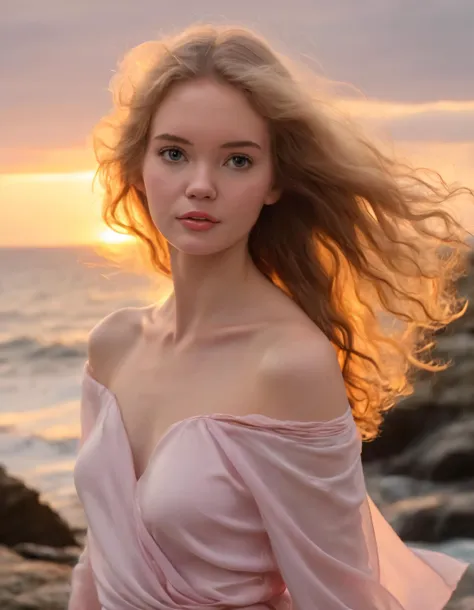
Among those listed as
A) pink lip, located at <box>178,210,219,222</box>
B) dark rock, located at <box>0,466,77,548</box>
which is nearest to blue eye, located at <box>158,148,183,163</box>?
pink lip, located at <box>178,210,219,222</box>

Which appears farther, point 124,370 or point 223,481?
point 124,370

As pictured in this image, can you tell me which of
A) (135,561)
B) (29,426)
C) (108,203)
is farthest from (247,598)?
(29,426)

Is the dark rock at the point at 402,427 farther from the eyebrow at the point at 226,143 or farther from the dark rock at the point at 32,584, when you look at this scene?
the eyebrow at the point at 226,143

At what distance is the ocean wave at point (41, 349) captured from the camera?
10.6 m

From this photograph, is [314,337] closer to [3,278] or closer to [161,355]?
[161,355]

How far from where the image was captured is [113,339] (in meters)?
2.09

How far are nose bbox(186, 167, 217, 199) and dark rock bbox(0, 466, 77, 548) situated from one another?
7.11 ft

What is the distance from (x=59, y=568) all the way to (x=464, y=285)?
8.33 ft

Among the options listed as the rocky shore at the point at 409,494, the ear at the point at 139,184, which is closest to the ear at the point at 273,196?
the ear at the point at 139,184

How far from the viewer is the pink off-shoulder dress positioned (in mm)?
1673

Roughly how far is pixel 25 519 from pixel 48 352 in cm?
726

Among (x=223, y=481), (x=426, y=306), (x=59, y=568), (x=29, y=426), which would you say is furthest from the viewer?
(x=29, y=426)

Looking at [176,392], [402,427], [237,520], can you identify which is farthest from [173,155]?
[402,427]

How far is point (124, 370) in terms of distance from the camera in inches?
79.1
